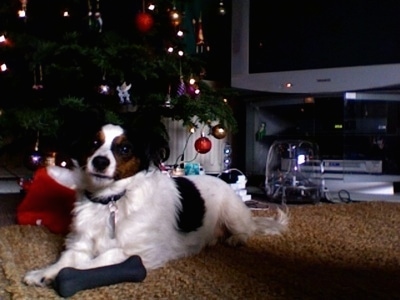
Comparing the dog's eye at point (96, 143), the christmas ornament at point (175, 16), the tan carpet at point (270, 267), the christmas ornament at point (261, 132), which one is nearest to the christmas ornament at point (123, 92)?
the christmas ornament at point (175, 16)

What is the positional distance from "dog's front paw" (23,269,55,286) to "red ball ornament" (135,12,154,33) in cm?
130

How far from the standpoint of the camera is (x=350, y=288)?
3.87 ft

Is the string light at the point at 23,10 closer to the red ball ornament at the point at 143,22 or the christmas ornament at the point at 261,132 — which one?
the red ball ornament at the point at 143,22

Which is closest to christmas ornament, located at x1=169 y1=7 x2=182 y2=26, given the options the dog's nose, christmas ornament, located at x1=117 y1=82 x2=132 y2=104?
christmas ornament, located at x1=117 y1=82 x2=132 y2=104

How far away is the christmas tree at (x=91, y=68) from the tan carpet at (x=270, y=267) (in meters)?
0.55

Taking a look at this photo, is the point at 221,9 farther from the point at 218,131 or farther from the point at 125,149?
the point at 125,149

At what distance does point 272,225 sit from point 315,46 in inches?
50.1

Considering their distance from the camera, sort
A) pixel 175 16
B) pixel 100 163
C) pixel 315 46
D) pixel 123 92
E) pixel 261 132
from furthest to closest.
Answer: pixel 261 132, pixel 315 46, pixel 175 16, pixel 123 92, pixel 100 163

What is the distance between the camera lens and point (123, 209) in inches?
52.8

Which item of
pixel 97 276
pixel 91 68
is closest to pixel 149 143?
pixel 97 276

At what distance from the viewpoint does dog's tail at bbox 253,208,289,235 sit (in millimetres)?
1822

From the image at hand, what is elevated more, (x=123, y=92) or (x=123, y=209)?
(x=123, y=92)

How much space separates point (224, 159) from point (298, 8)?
98 centimetres

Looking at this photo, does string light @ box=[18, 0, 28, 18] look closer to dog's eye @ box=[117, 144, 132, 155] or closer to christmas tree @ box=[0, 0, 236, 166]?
christmas tree @ box=[0, 0, 236, 166]
